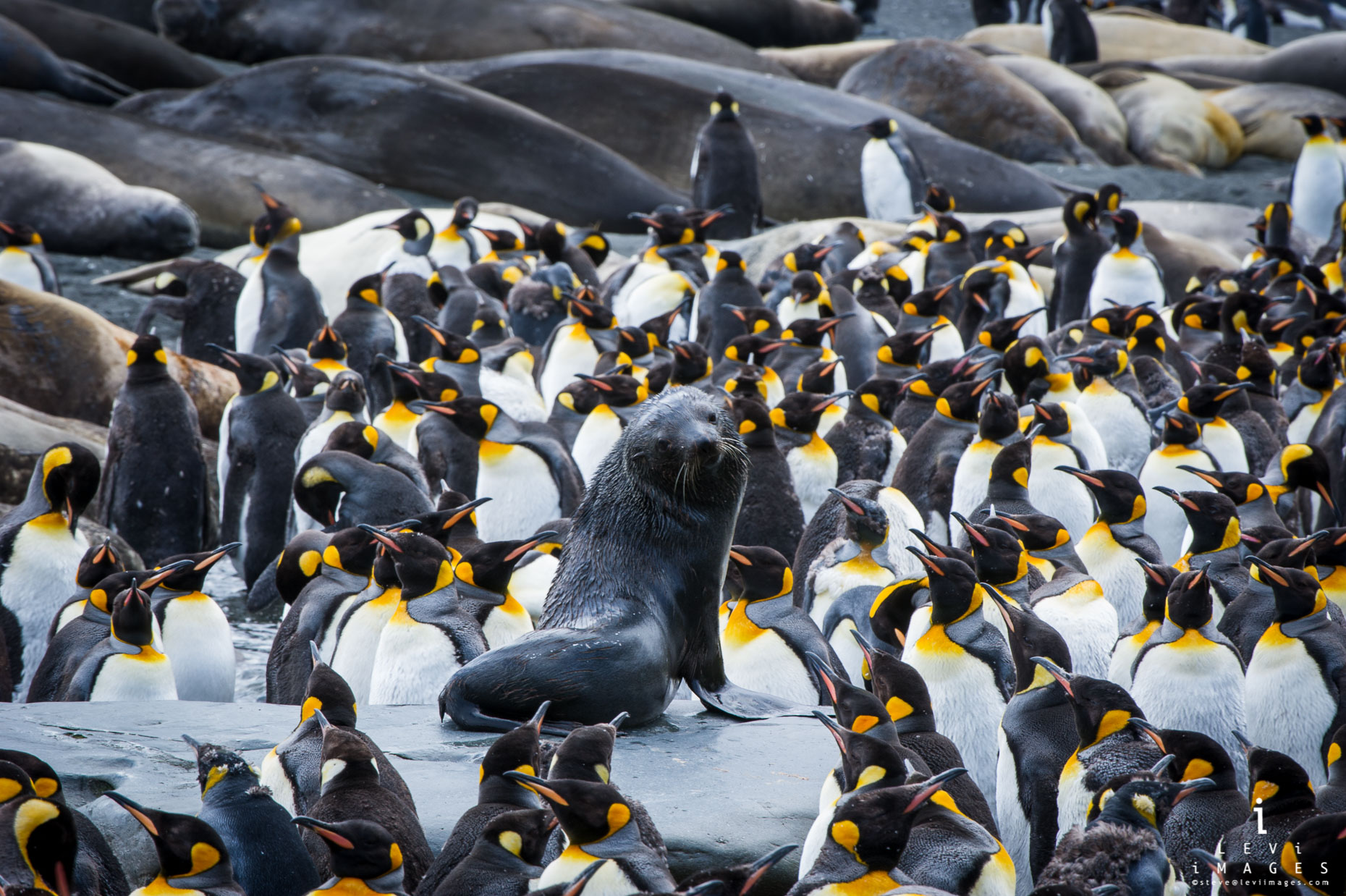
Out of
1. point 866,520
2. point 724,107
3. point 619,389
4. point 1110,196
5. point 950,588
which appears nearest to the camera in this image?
point 950,588

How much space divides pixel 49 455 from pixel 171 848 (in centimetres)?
368

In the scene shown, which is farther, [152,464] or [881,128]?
[881,128]

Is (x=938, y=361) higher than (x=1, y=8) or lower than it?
lower

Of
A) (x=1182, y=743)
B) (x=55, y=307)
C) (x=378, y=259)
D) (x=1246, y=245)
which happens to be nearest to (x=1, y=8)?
(x=378, y=259)

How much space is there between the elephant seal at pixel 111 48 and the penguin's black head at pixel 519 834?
16.2 m

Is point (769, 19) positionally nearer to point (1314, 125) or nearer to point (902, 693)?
point (1314, 125)

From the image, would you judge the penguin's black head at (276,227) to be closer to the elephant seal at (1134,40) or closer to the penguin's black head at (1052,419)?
the penguin's black head at (1052,419)

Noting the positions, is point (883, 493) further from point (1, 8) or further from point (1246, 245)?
point (1, 8)

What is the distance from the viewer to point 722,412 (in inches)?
170

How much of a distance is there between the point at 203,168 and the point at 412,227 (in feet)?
10.1

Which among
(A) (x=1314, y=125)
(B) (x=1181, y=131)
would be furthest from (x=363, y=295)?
(B) (x=1181, y=131)

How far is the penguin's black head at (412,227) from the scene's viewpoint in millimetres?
12156

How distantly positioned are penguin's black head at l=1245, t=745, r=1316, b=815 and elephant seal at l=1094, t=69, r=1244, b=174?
56.5ft

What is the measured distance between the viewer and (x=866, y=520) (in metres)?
5.82
